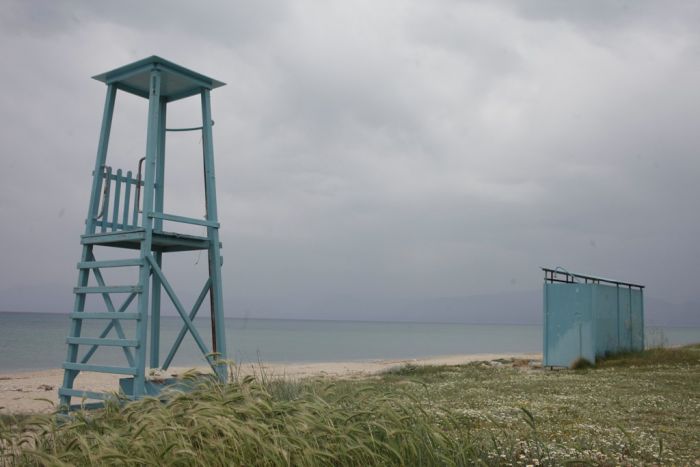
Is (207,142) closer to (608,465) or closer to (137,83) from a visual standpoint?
(137,83)

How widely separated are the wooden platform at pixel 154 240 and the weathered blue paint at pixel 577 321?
13.9 meters

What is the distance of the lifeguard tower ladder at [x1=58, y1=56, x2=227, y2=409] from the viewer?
1007 centimetres

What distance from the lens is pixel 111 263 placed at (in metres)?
10.4

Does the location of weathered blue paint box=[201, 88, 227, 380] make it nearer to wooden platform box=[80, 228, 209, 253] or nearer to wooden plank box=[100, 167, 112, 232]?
wooden platform box=[80, 228, 209, 253]

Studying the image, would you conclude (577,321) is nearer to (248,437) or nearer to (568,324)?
(568,324)

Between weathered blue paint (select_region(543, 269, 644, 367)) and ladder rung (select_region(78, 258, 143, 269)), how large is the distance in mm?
15307

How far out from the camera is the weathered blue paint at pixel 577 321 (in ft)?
68.9

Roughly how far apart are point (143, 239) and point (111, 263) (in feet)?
2.70

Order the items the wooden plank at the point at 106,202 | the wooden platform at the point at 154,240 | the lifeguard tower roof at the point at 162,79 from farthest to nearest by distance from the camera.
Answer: the wooden plank at the point at 106,202 → the lifeguard tower roof at the point at 162,79 → the wooden platform at the point at 154,240

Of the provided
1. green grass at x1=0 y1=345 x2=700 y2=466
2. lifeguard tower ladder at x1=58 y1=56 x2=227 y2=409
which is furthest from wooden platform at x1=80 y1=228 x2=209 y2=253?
green grass at x1=0 y1=345 x2=700 y2=466

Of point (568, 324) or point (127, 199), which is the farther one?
point (568, 324)

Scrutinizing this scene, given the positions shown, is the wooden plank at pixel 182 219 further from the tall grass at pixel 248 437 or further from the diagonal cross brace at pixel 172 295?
the tall grass at pixel 248 437

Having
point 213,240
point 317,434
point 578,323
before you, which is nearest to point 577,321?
point 578,323

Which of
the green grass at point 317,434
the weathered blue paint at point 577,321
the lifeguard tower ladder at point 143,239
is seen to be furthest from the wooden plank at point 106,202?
the weathered blue paint at point 577,321
